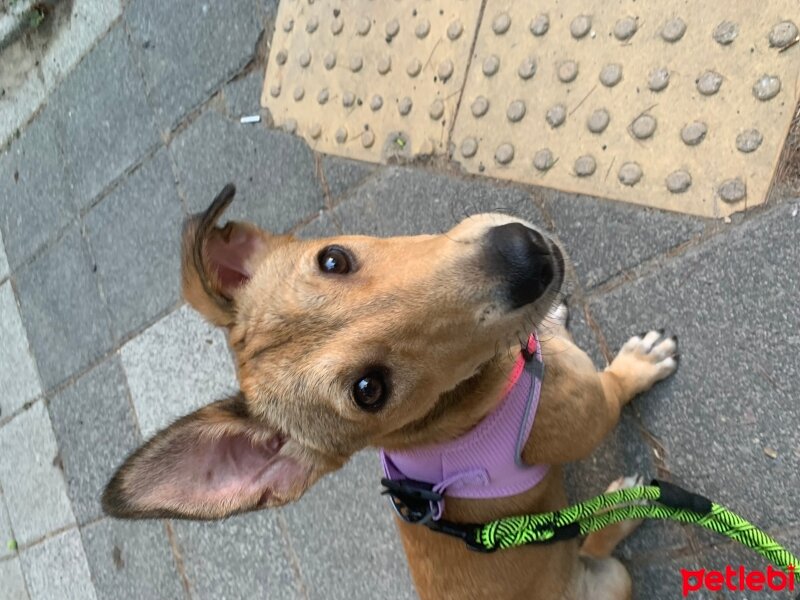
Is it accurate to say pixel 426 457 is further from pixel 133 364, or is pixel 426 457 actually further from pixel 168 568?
pixel 133 364

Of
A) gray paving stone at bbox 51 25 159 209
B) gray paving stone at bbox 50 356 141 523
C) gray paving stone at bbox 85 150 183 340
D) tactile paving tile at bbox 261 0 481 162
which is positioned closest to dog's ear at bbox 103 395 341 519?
tactile paving tile at bbox 261 0 481 162

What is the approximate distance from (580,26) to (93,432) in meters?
4.79

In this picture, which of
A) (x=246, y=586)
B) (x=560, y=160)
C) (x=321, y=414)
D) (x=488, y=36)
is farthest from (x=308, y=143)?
(x=246, y=586)

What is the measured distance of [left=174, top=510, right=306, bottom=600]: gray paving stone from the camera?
440cm

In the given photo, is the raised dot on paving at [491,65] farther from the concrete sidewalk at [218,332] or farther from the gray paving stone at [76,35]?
the gray paving stone at [76,35]

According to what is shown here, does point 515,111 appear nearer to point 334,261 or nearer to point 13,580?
point 334,261

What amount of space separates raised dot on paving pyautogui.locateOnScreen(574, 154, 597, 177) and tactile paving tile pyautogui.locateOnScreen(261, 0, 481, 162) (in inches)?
33.7

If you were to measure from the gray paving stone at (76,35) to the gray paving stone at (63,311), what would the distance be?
A: 1.58 metres

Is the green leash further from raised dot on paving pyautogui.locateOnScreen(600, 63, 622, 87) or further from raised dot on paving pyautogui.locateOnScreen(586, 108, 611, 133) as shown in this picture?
raised dot on paving pyautogui.locateOnScreen(600, 63, 622, 87)

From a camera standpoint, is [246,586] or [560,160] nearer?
[560,160]

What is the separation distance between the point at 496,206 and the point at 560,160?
0.43 meters

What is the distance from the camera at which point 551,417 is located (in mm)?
2756

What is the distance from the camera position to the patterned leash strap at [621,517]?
248cm

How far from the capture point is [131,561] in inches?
202
